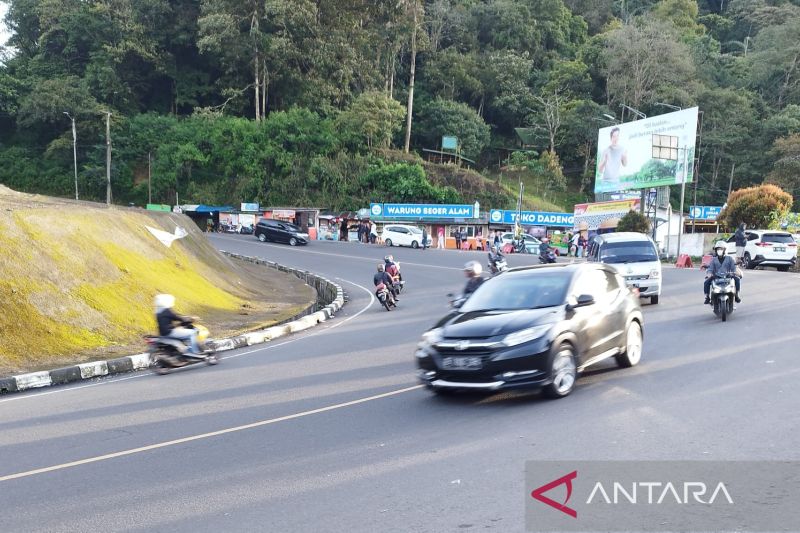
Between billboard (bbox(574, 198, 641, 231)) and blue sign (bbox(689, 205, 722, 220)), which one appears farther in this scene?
blue sign (bbox(689, 205, 722, 220))

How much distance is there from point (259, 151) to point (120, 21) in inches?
774

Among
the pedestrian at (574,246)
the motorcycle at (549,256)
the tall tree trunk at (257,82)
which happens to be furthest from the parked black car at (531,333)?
the tall tree trunk at (257,82)

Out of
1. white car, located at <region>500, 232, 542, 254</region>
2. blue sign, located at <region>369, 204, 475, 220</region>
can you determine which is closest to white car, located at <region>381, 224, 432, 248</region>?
white car, located at <region>500, 232, 542, 254</region>

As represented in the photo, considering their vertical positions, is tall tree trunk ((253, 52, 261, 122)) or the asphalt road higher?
tall tree trunk ((253, 52, 261, 122))

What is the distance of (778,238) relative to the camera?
30875mm

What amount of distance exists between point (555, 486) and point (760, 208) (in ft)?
149

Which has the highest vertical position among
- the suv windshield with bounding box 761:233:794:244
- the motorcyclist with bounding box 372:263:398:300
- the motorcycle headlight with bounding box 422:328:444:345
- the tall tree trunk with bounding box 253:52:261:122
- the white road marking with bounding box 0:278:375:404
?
the tall tree trunk with bounding box 253:52:261:122

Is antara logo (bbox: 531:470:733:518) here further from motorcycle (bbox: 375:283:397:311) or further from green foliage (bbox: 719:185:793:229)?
green foliage (bbox: 719:185:793:229)

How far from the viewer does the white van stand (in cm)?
1869

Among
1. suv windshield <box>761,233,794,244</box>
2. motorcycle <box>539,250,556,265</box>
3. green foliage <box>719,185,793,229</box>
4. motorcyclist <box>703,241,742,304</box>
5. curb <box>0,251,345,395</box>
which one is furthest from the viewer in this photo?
green foliage <box>719,185,793,229</box>

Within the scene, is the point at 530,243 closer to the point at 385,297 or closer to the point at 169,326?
the point at 385,297

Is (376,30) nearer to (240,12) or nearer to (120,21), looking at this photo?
(240,12)

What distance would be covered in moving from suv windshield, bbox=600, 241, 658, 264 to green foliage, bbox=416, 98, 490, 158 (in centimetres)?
5108

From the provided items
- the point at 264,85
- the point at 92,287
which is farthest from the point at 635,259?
the point at 264,85
